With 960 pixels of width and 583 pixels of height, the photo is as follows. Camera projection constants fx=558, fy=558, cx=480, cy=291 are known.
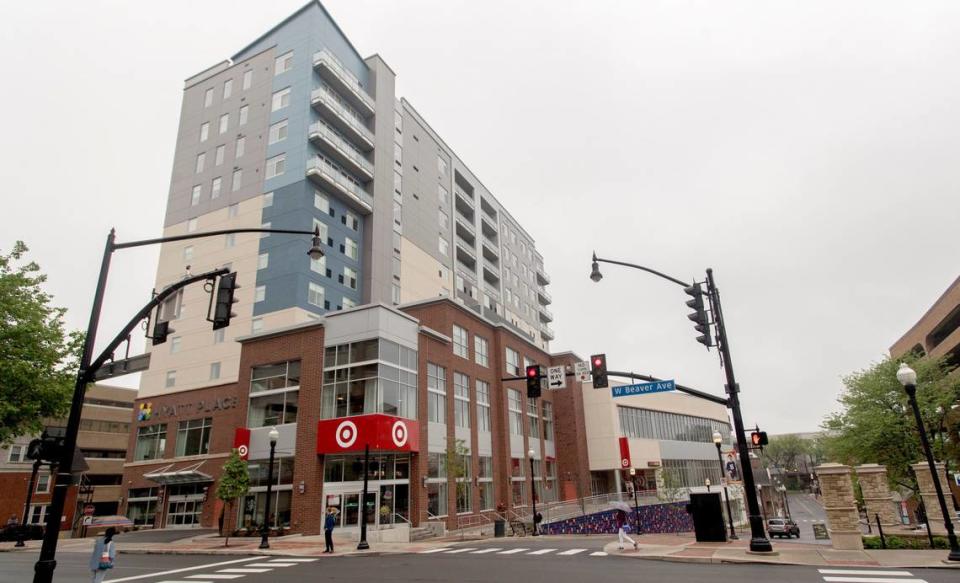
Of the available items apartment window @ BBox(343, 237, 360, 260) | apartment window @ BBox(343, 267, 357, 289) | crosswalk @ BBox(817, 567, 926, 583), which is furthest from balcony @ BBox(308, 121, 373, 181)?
crosswalk @ BBox(817, 567, 926, 583)

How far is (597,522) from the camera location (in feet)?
135

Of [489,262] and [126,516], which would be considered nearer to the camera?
[126,516]

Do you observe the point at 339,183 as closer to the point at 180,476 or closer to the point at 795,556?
the point at 180,476

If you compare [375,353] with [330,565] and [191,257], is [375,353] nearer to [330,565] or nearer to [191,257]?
[330,565]

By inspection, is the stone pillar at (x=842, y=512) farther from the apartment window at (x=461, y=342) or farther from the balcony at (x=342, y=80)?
the balcony at (x=342, y=80)

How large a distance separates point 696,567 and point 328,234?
1617 inches

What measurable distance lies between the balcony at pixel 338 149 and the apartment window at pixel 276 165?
3.00 metres

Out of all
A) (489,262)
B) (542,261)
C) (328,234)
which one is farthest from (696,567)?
(542,261)

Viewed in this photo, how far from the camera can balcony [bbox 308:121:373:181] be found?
48719 mm

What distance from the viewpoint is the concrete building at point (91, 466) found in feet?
165

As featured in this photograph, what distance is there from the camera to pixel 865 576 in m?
12.1

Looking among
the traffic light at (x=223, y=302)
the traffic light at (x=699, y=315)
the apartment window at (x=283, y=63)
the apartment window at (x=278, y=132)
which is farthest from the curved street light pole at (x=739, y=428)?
the apartment window at (x=283, y=63)

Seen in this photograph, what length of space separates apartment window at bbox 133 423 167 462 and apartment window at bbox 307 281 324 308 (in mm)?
14686

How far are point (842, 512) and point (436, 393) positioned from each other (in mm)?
23743
